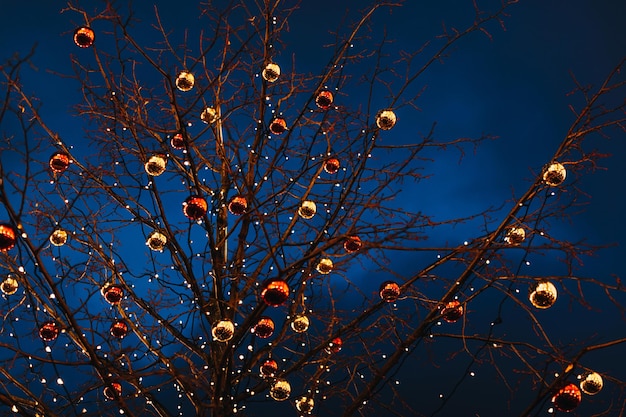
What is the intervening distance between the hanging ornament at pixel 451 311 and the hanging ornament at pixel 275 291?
3.06 feet

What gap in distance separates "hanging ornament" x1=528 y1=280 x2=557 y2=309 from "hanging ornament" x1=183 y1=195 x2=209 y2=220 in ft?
6.55

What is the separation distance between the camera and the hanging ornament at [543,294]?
279 cm

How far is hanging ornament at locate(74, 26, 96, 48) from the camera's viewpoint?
11.3 feet

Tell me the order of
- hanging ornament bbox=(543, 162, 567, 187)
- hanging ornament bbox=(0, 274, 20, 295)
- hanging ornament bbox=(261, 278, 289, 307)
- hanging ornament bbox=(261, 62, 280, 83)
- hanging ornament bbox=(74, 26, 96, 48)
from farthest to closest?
hanging ornament bbox=(261, 62, 280, 83) < hanging ornament bbox=(0, 274, 20, 295) < hanging ornament bbox=(74, 26, 96, 48) < hanging ornament bbox=(543, 162, 567, 187) < hanging ornament bbox=(261, 278, 289, 307)

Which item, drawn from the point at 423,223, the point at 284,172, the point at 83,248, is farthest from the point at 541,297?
the point at 83,248

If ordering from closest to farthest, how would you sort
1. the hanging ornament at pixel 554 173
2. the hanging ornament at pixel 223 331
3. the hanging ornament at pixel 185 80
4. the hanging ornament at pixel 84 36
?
the hanging ornament at pixel 554 173 < the hanging ornament at pixel 223 331 < the hanging ornament at pixel 84 36 < the hanging ornament at pixel 185 80

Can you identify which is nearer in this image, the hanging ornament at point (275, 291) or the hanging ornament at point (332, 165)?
the hanging ornament at point (275, 291)

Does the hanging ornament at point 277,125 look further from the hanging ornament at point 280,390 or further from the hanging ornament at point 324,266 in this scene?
the hanging ornament at point 280,390

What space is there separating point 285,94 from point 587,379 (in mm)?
3081

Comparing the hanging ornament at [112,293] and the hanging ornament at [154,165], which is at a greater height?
the hanging ornament at [154,165]

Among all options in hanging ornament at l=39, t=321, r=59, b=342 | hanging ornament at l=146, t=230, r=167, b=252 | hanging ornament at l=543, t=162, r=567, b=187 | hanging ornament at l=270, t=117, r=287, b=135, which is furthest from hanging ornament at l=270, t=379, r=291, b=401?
hanging ornament at l=543, t=162, r=567, b=187

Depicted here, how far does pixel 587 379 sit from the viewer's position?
2910 millimetres

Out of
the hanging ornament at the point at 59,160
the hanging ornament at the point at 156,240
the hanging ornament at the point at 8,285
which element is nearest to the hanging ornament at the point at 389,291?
the hanging ornament at the point at 156,240

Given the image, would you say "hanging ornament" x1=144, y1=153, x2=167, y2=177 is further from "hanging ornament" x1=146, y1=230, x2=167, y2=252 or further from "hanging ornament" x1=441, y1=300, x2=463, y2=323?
"hanging ornament" x1=441, y1=300, x2=463, y2=323
